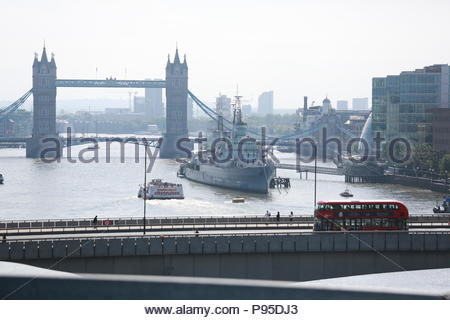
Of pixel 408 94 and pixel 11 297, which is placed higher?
pixel 408 94

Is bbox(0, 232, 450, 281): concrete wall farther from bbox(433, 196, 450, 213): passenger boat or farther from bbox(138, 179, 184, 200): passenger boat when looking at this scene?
bbox(138, 179, 184, 200): passenger boat

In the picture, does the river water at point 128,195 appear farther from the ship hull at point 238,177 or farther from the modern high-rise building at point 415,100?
the modern high-rise building at point 415,100

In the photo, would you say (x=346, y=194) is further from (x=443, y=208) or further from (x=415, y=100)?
(x=415, y=100)

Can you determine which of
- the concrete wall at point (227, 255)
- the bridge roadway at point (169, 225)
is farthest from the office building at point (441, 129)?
the concrete wall at point (227, 255)

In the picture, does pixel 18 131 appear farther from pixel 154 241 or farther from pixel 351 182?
pixel 154 241

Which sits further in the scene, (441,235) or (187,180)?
(187,180)
